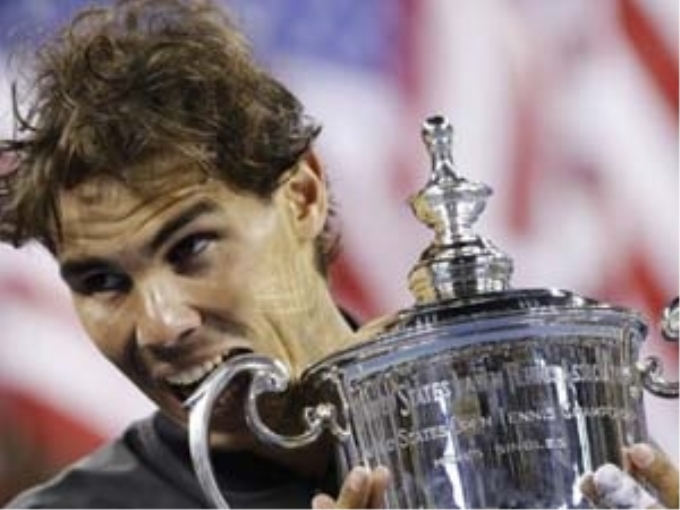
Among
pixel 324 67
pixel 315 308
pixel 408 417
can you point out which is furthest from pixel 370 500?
pixel 324 67

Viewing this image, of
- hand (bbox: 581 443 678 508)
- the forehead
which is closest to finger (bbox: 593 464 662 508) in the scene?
hand (bbox: 581 443 678 508)

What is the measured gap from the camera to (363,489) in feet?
2.97

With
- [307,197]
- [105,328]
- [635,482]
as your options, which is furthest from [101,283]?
[635,482]

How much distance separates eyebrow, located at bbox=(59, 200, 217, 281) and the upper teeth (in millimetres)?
74

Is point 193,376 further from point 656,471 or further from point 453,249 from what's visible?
point 656,471

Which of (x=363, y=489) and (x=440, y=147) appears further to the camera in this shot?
(x=440, y=147)

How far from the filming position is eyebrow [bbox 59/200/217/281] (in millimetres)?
1065

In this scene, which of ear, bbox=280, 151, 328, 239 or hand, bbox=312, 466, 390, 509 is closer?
hand, bbox=312, 466, 390, 509

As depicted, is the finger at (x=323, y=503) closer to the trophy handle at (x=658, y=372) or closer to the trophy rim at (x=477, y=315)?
the trophy rim at (x=477, y=315)

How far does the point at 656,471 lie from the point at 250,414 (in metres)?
0.20

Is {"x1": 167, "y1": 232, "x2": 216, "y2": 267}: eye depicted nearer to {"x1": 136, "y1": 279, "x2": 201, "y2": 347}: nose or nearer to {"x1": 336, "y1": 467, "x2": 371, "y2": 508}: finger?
{"x1": 136, "y1": 279, "x2": 201, "y2": 347}: nose

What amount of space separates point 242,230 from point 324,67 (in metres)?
0.12

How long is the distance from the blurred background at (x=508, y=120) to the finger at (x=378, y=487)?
0.21 m

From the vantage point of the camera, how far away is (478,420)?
0.92 m
